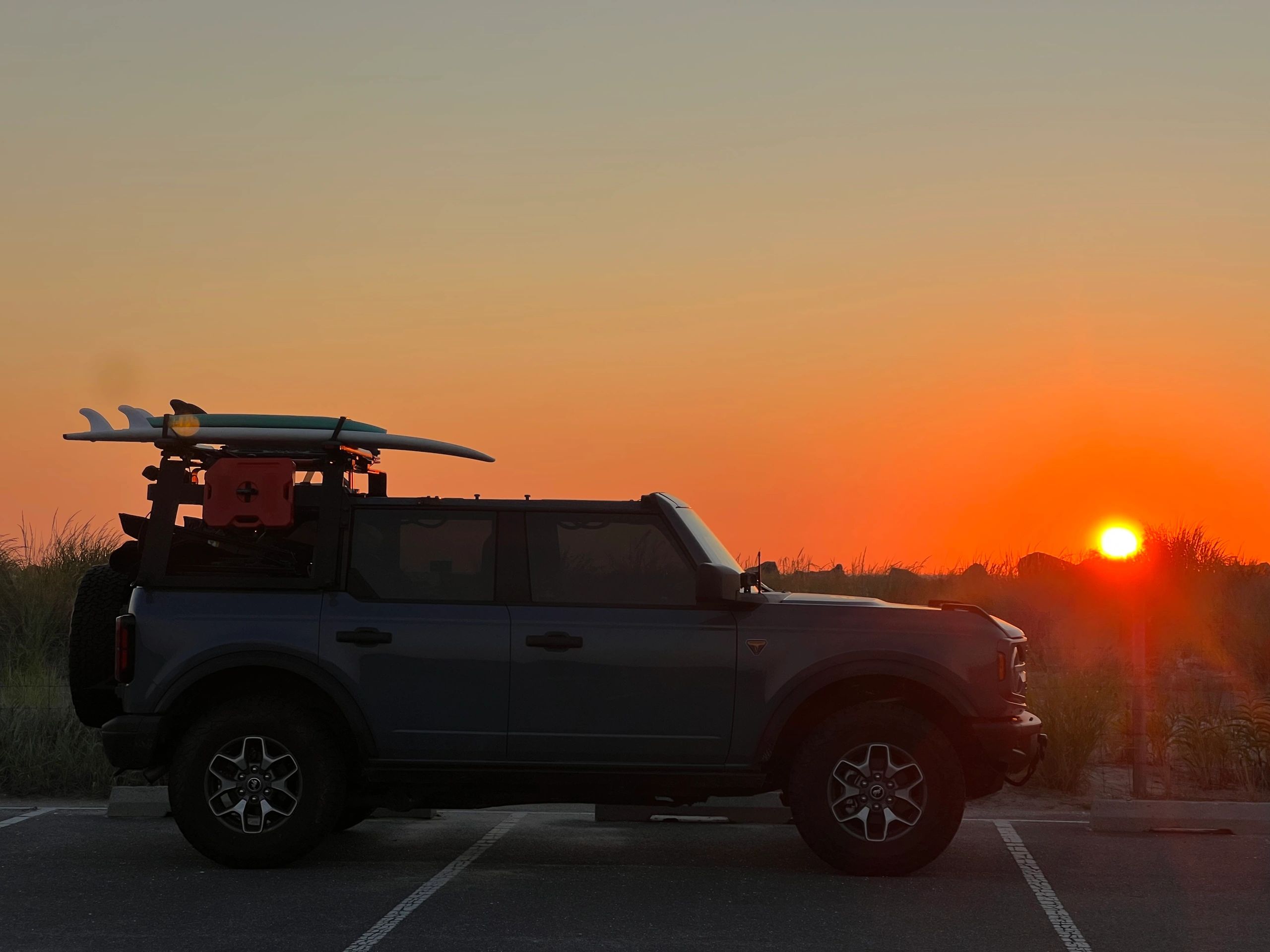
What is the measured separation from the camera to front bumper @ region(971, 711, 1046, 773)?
8891mm

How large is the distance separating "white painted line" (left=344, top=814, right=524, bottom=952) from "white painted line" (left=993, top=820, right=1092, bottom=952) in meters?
3.16

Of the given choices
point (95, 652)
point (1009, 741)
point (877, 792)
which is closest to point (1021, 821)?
point (1009, 741)

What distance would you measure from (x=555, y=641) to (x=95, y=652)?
110 inches

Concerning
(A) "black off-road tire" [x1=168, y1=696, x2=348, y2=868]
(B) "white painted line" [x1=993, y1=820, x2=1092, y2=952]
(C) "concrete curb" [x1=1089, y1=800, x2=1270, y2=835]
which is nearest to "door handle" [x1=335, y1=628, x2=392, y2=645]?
(A) "black off-road tire" [x1=168, y1=696, x2=348, y2=868]

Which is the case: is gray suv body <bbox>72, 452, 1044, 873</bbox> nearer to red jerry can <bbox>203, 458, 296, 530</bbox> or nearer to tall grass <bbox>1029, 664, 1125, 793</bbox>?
red jerry can <bbox>203, 458, 296, 530</bbox>

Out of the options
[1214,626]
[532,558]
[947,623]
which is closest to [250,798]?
[532,558]

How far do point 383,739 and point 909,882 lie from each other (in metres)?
3.03

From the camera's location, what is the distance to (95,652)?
9383 mm

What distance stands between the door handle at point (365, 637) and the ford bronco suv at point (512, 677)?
0.01 meters

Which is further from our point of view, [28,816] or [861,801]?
[28,816]

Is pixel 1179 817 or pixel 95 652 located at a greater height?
pixel 95 652

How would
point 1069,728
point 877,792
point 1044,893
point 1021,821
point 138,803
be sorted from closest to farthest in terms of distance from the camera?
point 1044,893
point 877,792
point 138,803
point 1021,821
point 1069,728

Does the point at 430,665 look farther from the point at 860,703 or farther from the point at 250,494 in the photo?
the point at 860,703

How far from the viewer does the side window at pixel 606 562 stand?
29.6 feet
